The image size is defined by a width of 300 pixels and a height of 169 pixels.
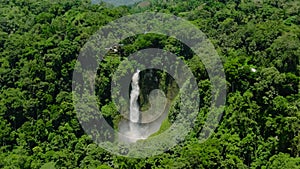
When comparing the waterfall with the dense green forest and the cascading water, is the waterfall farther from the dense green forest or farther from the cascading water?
the dense green forest

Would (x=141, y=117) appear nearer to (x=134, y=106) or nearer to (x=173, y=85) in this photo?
(x=134, y=106)

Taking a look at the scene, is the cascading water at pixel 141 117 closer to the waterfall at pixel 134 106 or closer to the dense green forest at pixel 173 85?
the waterfall at pixel 134 106

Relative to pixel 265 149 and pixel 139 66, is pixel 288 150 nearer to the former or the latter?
pixel 265 149

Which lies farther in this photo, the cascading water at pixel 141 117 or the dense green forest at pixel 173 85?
the cascading water at pixel 141 117

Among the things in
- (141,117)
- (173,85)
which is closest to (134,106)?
(141,117)

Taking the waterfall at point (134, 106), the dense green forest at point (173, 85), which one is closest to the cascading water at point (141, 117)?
the waterfall at point (134, 106)

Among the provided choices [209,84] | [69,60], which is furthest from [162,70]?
[69,60]

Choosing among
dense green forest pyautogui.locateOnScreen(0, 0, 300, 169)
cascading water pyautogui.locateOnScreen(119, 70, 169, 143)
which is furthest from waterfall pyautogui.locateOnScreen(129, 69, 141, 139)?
dense green forest pyautogui.locateOnScreen(0, 0, 300, 169)

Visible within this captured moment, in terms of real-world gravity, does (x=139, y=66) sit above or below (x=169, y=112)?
above
